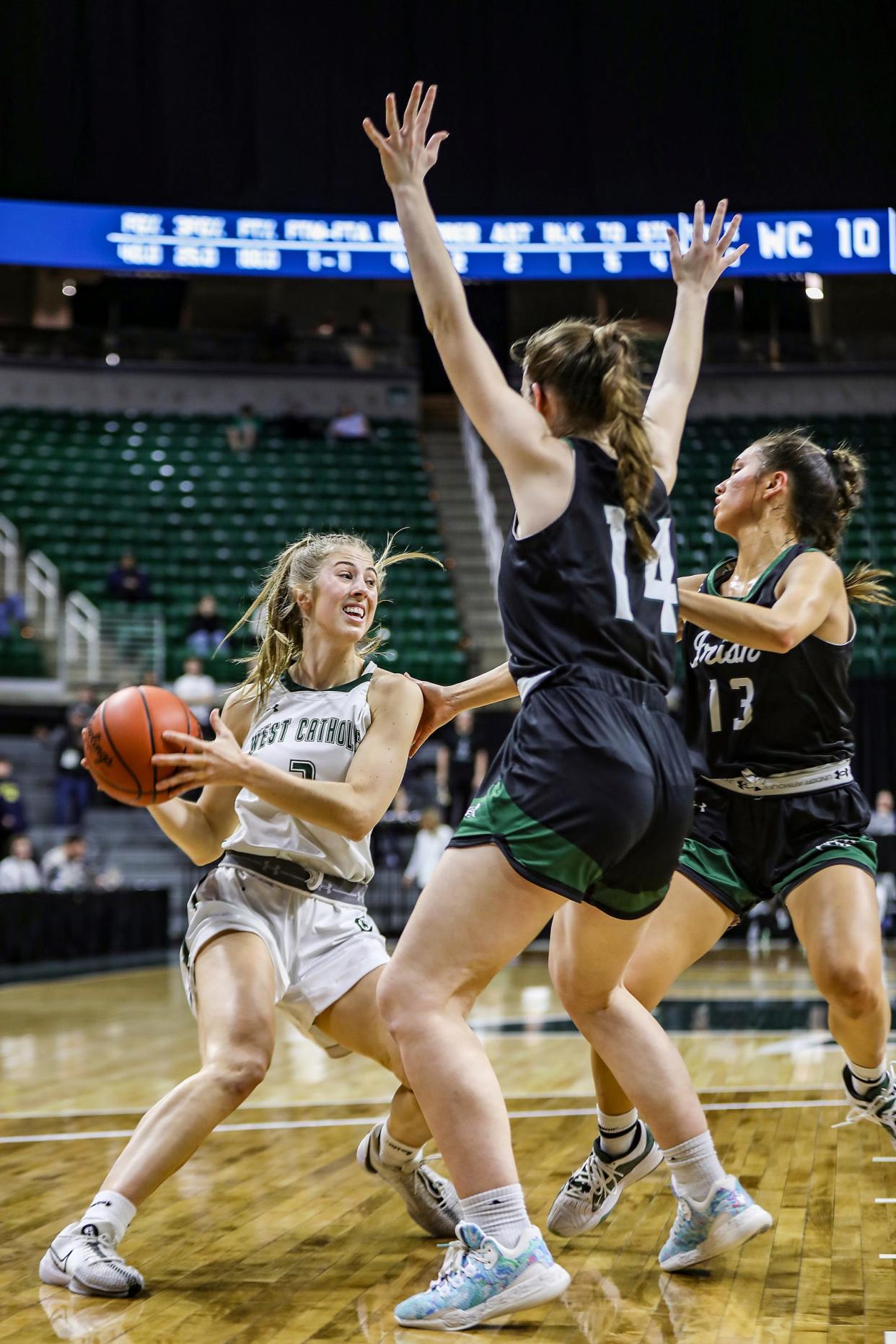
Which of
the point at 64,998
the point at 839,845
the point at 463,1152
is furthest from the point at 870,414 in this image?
the point at 463,1152

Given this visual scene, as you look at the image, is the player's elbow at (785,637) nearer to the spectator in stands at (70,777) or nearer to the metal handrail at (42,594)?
the spectator in stands at (70,777)

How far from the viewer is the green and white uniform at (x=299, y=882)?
3.43 m

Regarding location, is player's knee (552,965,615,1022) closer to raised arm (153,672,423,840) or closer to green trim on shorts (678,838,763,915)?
raised arm (153,672,423,840)

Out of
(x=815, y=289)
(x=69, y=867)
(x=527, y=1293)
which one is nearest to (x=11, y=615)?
(x=69, y=867)

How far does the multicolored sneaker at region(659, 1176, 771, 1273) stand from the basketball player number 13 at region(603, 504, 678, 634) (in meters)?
1.18

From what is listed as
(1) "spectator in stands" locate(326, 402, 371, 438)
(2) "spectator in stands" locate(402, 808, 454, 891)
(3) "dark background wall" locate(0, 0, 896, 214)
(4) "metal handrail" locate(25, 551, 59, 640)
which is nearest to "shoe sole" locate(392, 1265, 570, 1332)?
(2) "spectator in stands" locate(402, 808, 454, 891)

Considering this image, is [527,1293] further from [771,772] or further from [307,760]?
[771,772]

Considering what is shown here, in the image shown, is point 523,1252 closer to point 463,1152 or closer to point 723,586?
point 463,1152

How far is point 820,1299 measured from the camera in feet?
9.54

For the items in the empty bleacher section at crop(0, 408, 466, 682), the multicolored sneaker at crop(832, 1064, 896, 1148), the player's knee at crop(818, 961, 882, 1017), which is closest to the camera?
the player's knee at crop(818, 961, 882, 1017)

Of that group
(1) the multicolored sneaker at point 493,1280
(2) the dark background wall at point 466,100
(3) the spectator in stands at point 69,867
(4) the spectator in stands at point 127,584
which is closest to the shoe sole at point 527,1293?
(1) the multicolored sneaker at point 493,1280

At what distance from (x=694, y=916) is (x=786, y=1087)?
2.41m

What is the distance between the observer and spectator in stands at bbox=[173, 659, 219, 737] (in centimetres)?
1436

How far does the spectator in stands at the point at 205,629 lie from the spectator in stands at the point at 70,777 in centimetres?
162
